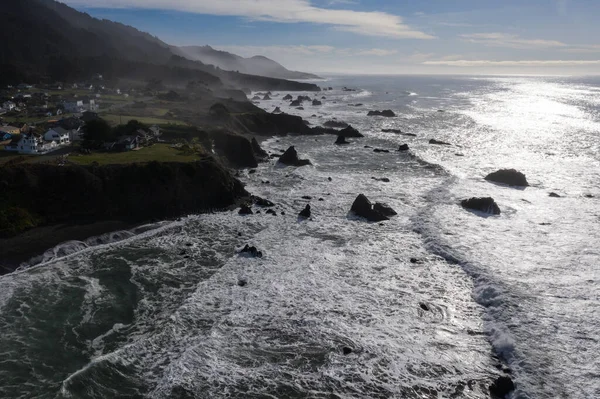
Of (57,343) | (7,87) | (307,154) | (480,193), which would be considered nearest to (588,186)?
(480,193)

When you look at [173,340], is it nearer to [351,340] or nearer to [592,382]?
[351,340]

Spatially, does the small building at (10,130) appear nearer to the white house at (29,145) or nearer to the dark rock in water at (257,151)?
the white house at (29,145)

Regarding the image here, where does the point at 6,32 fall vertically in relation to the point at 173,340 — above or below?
above

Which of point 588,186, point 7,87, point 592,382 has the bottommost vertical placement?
point 592,382

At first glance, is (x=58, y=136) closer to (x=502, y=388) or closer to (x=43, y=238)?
(x=43, y=238)

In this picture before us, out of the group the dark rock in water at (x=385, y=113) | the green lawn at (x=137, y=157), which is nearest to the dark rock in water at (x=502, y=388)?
the green lawn at (x=137, y=157)

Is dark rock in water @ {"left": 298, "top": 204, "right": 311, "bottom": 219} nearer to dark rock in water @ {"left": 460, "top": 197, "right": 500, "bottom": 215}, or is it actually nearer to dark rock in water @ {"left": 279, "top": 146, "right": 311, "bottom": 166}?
dark rock in water @ {"left": 460, "top": 197, "right": 500, "bottom": 215}

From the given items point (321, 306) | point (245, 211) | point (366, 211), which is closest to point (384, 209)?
point (366, 211)
